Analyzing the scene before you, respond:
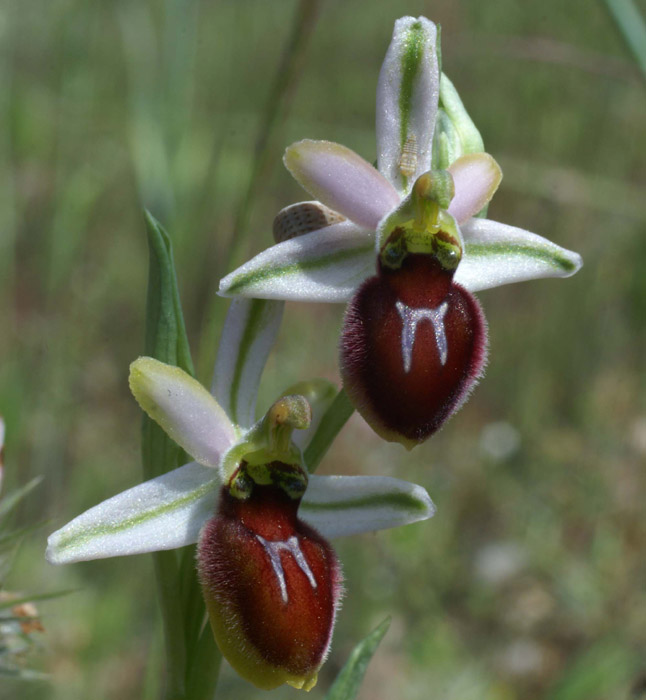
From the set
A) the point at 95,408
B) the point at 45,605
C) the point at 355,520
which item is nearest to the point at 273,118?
the point at 355,520

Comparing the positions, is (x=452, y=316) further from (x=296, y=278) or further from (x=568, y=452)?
(x=568, y=452)

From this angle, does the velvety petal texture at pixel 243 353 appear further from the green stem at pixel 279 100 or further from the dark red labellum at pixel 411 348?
the green stem at pixel 279 100

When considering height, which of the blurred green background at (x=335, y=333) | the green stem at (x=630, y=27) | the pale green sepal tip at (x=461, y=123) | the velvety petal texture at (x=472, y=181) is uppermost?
the green stem at (x=630, y=27)

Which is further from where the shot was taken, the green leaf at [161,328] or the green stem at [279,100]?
the green stem at [279,100]

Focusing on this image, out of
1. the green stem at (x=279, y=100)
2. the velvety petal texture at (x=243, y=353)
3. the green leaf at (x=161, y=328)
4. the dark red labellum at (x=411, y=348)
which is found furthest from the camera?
the green stem at (x=279, y=100)

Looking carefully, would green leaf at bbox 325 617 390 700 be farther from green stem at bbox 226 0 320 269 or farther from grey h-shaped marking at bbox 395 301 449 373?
green stem at bbox 226 0 320 269

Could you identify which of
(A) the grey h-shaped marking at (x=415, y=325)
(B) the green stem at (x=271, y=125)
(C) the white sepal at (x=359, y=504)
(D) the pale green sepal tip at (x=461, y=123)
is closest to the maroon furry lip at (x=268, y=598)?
(C) the white sepal at (x=359, y=504)
